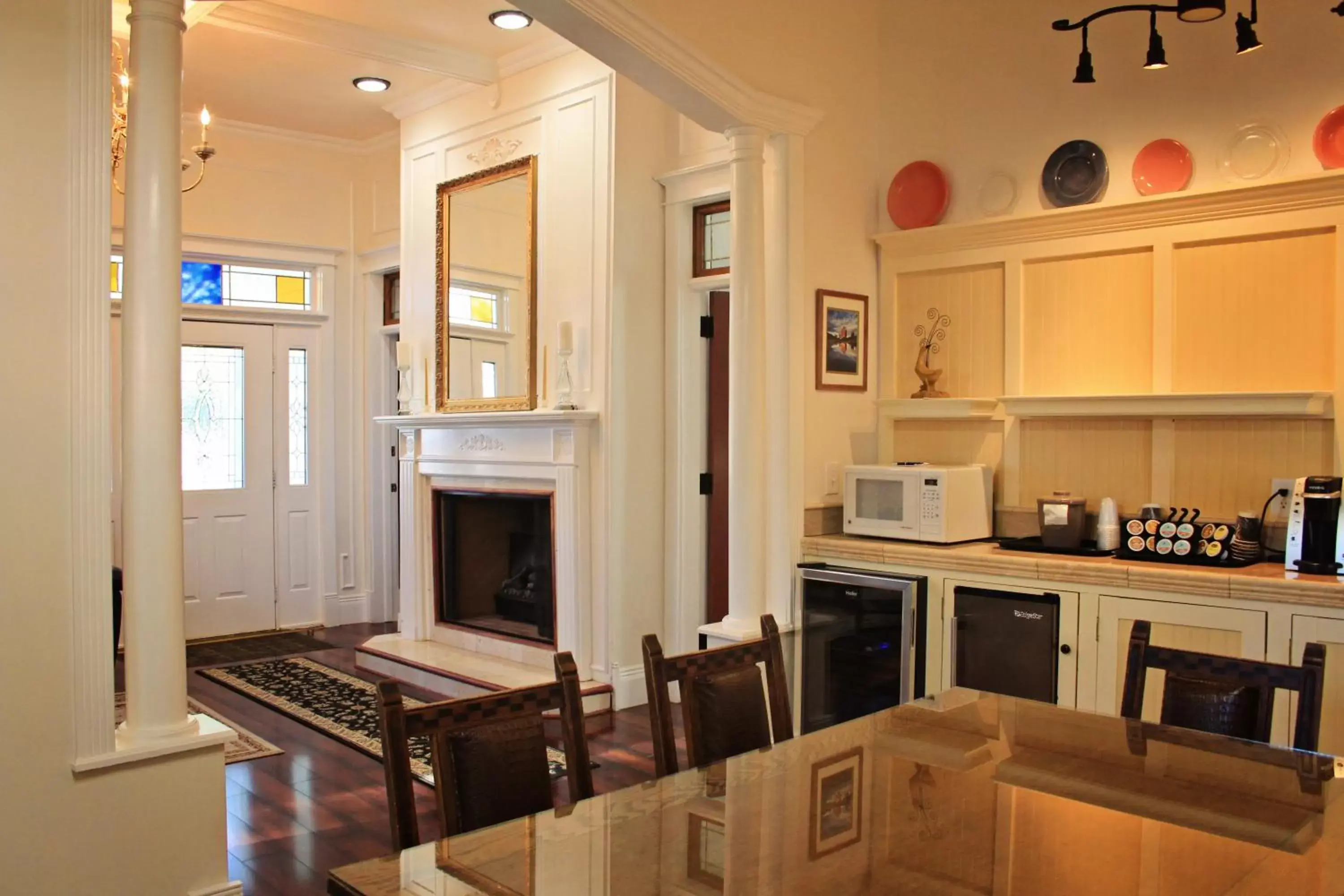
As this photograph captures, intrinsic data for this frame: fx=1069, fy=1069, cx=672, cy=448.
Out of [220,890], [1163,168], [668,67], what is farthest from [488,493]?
[1163,168]

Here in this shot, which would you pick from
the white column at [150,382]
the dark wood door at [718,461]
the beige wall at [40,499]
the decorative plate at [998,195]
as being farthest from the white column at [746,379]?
the beige wall at [40,499]

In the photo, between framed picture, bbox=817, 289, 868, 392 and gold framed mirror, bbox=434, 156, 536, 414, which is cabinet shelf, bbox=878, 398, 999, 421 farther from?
gold framed mirror, bbox=434, 156, 536, 414

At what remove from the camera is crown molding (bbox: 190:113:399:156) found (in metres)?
7.01

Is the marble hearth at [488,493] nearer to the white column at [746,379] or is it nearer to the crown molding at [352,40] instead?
the white column at [746,379]

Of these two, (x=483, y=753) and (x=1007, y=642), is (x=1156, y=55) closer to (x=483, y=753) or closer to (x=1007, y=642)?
(x=1007, y=642)

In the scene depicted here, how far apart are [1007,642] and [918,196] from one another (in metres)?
1.95

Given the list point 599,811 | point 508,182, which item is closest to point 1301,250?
point 599,811

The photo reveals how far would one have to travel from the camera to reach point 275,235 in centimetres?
725

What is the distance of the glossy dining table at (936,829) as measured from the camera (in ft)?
4.96

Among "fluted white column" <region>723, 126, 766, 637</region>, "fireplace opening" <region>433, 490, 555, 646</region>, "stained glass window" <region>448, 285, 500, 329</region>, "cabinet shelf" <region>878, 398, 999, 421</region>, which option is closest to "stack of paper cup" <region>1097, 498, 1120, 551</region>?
"cabinet shelf" <region>878, 398, 999, 421</region>

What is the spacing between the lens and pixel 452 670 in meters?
5.59

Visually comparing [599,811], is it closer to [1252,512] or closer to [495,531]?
[1252,512]

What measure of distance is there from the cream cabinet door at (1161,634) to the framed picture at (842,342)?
1.45m

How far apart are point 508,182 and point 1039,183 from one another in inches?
110
